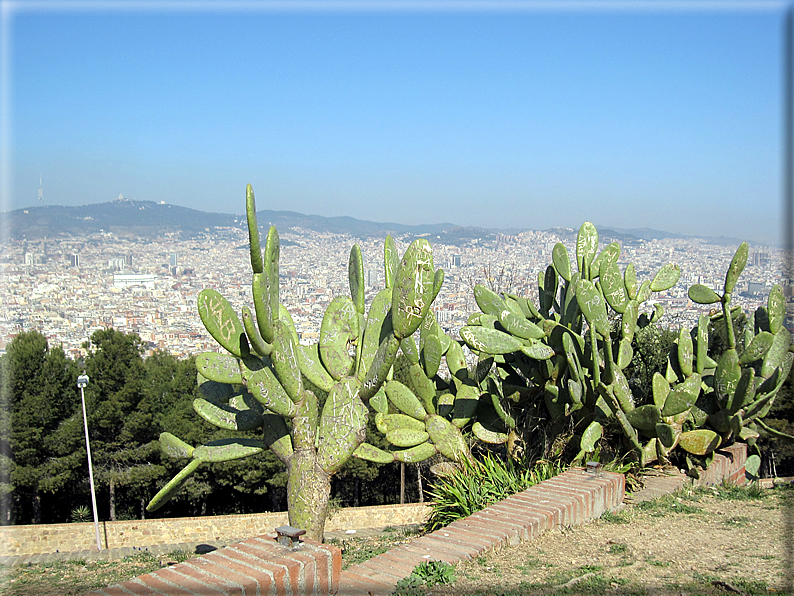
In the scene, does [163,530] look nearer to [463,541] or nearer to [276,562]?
[463,541]

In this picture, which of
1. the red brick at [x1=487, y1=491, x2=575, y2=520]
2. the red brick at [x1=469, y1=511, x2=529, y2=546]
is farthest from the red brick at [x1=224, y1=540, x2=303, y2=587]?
the red brick at [x1=487, y1=491, x2=575, y2=520]

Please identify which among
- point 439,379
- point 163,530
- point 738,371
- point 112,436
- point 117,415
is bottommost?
point 163,530

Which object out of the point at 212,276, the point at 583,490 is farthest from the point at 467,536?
the point at 212,276

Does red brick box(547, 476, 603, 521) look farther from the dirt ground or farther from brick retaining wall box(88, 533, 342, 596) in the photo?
brick retaining wall box(88, 533, 342, 596)

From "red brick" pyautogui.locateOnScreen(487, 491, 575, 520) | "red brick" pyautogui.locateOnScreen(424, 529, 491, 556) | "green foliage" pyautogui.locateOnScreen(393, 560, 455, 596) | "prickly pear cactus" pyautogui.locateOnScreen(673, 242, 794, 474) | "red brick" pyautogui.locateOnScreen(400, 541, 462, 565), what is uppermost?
"prickly pear cactus" pyautogui.locateOnScreen(673, 242, 794, 474)

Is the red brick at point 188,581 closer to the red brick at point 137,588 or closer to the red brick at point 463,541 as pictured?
the red brick at point 137,588

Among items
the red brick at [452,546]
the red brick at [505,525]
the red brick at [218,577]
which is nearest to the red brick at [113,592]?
the red brick at [218,577]
